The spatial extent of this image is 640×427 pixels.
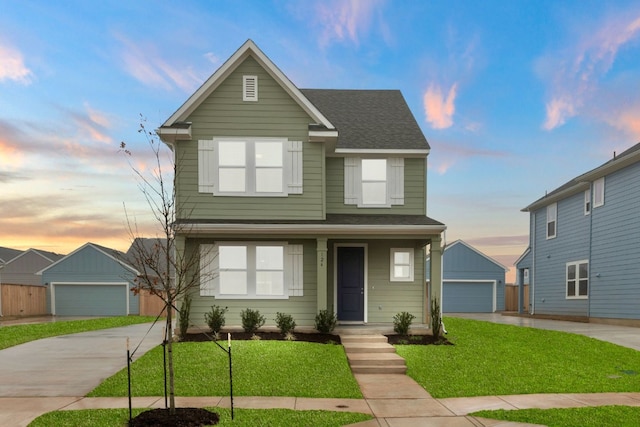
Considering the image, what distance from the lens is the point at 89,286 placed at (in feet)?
100

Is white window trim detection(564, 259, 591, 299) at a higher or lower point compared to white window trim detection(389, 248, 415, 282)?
lower

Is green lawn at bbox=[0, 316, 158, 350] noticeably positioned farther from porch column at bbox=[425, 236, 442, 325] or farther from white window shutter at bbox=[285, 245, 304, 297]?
porch column at bbox=[425, 236, 442, 325]

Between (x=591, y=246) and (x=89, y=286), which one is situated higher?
(x=591, y=246)

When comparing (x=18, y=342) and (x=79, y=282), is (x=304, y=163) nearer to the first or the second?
(x=18, y=342)

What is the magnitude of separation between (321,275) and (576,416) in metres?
7.83

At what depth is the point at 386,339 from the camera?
→ 12523 millimetres

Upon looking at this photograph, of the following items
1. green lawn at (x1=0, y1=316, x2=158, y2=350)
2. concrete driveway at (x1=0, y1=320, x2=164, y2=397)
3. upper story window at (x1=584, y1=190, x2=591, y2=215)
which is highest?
upper story window at (x1=584, y1=190, x2=591, y2=215)

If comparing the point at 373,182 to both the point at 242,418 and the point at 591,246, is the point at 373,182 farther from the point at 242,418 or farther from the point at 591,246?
the point at 591,246

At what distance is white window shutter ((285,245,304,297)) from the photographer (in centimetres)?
1412

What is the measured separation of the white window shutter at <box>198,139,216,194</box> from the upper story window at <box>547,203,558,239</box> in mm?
19636

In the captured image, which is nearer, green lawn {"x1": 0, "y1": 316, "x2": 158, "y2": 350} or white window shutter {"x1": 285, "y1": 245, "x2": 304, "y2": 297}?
white window shutter {"x1": 285, "y1": 245, "x2": 304, "y2": 297}

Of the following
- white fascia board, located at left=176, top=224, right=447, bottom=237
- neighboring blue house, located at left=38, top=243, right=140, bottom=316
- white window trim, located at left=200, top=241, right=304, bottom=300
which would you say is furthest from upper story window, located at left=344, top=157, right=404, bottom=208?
neighboring blue house, located at left=38, top=243, right=140, bottom=316

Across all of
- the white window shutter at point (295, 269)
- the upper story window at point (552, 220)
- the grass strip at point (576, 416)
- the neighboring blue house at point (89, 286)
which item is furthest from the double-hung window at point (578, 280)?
the neighboring blue house at point (89, 286)

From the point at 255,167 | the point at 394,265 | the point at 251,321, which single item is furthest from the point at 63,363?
the point at 394,265
